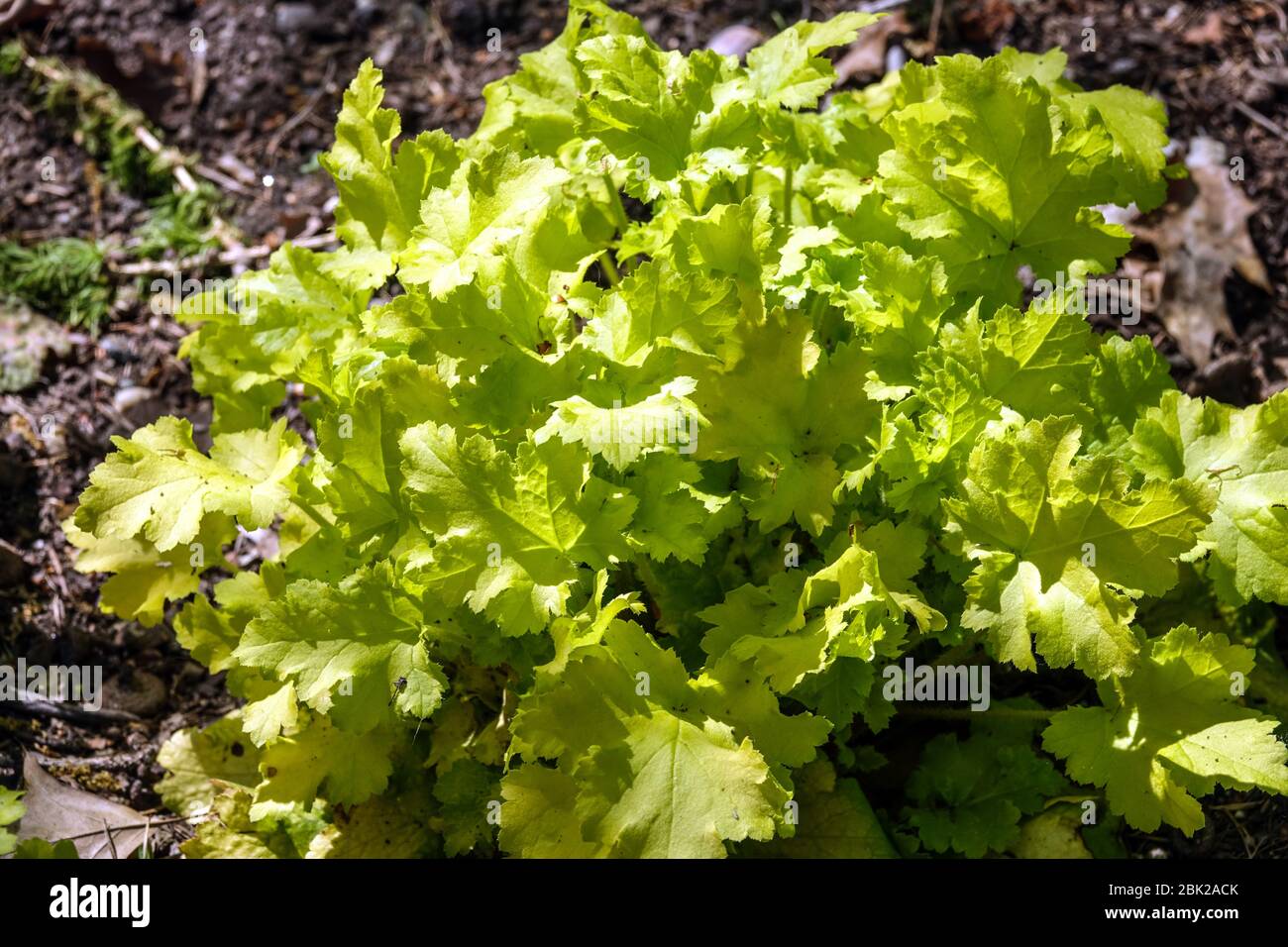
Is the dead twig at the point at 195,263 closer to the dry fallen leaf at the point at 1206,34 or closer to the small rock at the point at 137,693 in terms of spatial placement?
the small rock at the point at 137,693

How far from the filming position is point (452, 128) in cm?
434

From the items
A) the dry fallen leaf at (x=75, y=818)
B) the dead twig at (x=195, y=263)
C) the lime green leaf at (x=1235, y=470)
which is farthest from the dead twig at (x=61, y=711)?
the lime green leaf at (x=1235, y=470)

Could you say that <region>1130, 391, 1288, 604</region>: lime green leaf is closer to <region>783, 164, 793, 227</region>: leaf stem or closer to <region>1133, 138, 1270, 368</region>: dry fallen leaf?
<region>783, 164, 793, 227</region>: leaf stem

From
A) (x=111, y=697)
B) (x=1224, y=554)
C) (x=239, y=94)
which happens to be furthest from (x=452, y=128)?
(x=1224, y=554)

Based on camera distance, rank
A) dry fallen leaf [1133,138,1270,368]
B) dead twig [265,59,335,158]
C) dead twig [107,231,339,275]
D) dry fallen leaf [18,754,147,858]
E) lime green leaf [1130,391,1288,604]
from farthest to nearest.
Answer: dead twig [265,59,335,158] → dead twig [107,231,339,275] → dry fallen leaf [1133,138,1270,368] → dry fallen leaf [18,754,147,858] → lime green leaf [1130,391,1288,604]

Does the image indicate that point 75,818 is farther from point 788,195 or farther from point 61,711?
point 788,195

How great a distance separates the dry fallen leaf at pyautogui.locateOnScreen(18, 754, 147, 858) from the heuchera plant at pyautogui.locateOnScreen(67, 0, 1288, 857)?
0.13 metres

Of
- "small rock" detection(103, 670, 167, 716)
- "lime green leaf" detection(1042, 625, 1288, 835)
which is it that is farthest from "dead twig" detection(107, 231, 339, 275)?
"lime green leaf" detection(1042, 625, 1288, 835)

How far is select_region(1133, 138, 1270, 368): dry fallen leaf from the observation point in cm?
381

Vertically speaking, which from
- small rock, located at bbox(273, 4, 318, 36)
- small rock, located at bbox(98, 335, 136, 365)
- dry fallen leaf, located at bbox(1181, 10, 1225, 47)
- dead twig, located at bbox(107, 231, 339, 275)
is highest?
dry fallen leaf, located at bbox(1181, 10, 1225, 47)

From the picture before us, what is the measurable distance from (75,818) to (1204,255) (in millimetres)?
3755

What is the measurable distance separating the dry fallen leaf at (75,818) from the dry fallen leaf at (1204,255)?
11.1 ft
